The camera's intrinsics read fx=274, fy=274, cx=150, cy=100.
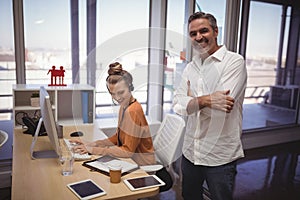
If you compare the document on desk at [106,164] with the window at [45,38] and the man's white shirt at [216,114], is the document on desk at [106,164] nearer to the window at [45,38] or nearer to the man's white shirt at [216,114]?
the man's white shirt at [216,114]

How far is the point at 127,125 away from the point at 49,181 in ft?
1.81

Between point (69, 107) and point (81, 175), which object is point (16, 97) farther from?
point (81, 175)

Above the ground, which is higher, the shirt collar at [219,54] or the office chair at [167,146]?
the shirt collar at [219,54]

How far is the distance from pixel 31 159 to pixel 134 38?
94cm

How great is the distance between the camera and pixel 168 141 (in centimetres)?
194

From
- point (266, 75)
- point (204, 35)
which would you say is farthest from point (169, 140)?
point (266, 75)

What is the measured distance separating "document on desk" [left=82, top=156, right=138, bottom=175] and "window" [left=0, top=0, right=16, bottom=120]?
1.64 m

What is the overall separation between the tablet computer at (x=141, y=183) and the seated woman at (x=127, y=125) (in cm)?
28

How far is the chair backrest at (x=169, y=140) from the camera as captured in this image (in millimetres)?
1834

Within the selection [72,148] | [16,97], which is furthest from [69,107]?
[72,148]

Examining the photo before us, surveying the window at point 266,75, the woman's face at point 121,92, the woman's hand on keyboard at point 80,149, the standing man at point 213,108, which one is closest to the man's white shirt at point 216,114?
the standing man at point 213,108

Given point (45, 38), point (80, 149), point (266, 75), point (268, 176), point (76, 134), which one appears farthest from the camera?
point (266, 75)

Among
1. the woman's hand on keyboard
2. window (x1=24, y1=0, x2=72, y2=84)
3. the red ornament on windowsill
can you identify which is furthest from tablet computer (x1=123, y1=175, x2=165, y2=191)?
window (x1=24, y1=0, x2=72, y2=84)

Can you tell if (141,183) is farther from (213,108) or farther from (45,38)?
(45,38)
